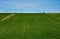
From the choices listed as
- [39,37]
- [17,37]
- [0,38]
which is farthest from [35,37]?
[0,38]

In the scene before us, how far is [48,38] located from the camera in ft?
82.5

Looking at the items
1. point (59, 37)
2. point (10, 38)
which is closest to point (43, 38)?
point (59, 37)

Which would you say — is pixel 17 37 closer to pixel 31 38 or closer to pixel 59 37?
pixel 31 38

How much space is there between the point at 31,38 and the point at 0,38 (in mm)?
3873

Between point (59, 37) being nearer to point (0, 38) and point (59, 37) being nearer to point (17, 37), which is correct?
point (17, 37)

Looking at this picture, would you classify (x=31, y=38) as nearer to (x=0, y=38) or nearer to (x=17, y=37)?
(x=17, y=37)

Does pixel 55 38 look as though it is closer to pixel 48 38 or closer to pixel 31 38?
pixel 48 38

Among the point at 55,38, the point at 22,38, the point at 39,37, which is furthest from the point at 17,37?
the point at 55,38

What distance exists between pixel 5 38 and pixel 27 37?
286 cm

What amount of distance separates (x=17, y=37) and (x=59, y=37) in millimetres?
5471

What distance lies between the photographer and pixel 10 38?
25.2 meters

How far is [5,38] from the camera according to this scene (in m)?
25.1

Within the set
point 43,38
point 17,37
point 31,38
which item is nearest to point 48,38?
point 43,38

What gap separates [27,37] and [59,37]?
4176 millimetres
